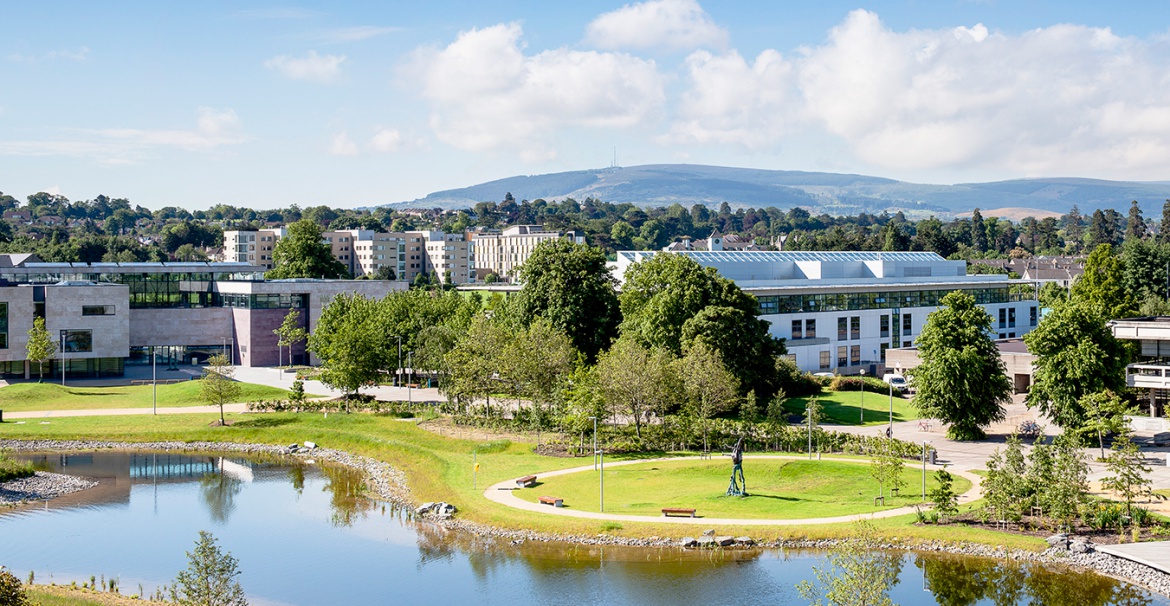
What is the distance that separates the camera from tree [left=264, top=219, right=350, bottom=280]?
121 metres

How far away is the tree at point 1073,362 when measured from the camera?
2085 inches

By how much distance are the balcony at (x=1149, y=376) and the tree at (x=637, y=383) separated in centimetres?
2241

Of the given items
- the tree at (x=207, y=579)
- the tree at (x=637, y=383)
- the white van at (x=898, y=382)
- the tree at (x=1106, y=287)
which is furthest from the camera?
the tree at (x=1106, y=287)

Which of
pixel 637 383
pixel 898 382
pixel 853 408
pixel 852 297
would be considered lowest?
pixel 853 408

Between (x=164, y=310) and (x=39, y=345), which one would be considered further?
(x=164, y=310)

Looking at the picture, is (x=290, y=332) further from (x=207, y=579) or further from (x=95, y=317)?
(x=207, y=579)

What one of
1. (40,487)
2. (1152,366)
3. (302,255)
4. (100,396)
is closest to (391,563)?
(40,487)

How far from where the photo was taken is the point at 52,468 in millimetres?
57438

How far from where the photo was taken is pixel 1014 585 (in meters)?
34.8

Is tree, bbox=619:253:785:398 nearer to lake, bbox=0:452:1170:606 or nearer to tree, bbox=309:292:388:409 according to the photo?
tree, bbox=309:292:388:409

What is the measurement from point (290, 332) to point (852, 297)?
43.8 metres

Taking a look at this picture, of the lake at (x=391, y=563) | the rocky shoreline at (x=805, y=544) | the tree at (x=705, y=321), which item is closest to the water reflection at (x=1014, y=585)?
the lake at (x=391, y=563)

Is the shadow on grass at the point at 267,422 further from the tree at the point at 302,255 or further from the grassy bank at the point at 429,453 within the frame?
the tree at the point at 302,255

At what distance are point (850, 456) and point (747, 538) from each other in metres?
14.5
